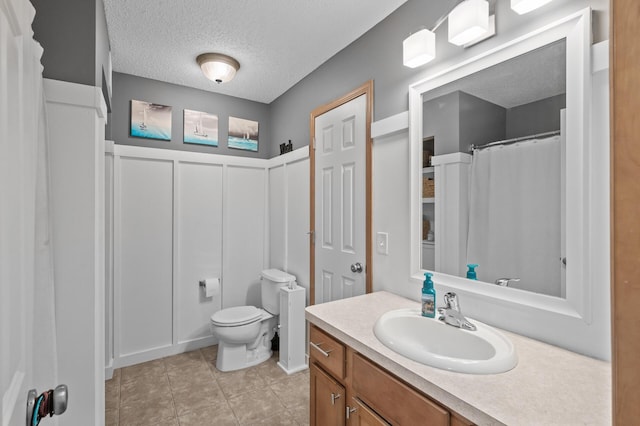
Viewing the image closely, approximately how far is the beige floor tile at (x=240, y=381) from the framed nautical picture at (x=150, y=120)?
2.14 m

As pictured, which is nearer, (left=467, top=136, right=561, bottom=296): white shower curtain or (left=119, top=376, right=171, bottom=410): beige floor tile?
(left=467, top=136, right=561, bottom=296): white shower curtain

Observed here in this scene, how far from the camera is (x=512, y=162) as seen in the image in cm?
127

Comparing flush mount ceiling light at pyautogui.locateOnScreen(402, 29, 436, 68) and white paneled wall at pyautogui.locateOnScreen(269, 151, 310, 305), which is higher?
flush mount ceiling light at pyautogui.locateOnScreen(402, 29, 436, 68)

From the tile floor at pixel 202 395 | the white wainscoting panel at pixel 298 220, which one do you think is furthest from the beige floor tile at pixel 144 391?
the white wainscoting panel at pixel 298 220

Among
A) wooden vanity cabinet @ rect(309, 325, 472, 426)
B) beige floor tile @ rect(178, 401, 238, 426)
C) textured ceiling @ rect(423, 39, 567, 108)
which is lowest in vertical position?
beige floor tile @ rect(178, 401, 238, 426)

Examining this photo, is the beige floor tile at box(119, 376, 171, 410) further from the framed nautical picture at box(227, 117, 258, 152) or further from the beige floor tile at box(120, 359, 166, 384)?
the framed nautical picture at box(227, 117, 258, 152)

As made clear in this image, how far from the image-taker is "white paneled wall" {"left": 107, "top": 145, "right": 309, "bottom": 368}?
2645 millimetres

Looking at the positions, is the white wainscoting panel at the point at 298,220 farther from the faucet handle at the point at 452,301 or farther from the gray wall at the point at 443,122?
the faucet handle at the point at 452,301

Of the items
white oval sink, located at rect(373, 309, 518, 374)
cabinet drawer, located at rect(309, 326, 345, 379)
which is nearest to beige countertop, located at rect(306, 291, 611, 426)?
white oval sink, located at rect(373, 309, 518, 374)

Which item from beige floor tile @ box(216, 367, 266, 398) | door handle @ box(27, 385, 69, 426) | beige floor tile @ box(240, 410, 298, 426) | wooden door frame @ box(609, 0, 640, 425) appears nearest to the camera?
wooden door frame @ box(609, 0, 640, 425)

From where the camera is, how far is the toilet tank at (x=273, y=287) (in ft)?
9.00

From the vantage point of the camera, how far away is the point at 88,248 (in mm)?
1365

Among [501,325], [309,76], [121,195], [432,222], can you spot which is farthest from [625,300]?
[121,195]

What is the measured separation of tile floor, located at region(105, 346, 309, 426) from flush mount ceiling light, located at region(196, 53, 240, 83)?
2.39 meters
